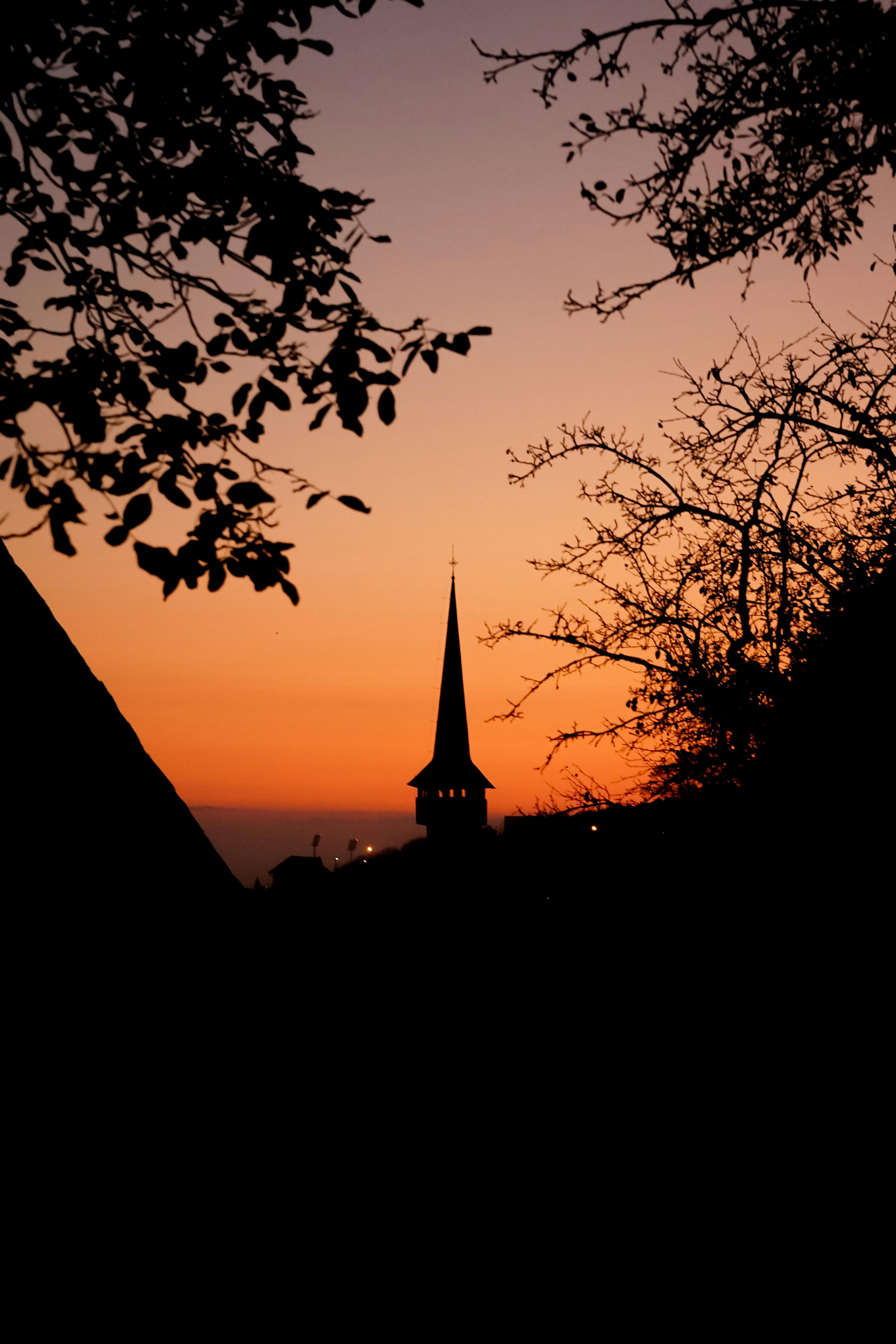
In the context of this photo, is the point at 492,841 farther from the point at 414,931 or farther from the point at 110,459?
the point at 110,459

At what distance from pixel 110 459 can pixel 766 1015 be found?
22.6ft

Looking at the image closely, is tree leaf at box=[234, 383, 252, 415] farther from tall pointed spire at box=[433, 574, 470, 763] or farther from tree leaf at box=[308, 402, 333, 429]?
tall pointed spire at box=[433, 574, 470, 763]

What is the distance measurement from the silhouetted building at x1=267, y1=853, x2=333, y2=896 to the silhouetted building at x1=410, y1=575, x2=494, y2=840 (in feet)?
25.7

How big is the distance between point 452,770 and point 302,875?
11592 millimetres

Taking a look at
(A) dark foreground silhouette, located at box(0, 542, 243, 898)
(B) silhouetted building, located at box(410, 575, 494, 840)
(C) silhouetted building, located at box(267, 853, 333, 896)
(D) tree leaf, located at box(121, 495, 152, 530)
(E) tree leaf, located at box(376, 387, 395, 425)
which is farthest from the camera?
(B) silhouetted building, located at box(410, 575, 494, 840)

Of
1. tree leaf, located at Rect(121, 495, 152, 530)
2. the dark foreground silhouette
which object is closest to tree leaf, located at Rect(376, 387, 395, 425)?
tree leaf, located at Rect(121, 495, 152, 530)

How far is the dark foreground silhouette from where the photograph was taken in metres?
3.03

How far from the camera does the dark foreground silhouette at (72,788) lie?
3.03 m

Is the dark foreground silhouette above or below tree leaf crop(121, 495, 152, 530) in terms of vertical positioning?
below

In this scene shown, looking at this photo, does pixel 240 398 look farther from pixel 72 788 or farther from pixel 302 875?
pixel 302 875

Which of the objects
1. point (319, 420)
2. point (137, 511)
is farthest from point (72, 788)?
point (319, 420)

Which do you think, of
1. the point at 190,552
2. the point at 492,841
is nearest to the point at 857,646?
the point at 190,552

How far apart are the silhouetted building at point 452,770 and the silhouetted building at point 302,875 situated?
784cm

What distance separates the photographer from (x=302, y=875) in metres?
53.1
